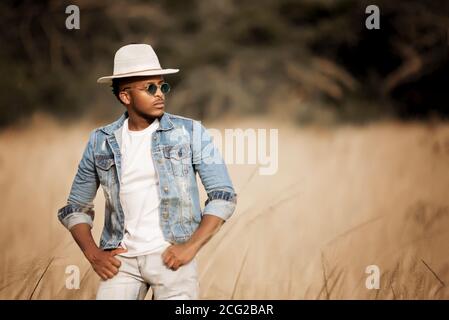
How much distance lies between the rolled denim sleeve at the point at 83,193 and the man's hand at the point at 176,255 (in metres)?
0.39

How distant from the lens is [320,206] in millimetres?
5770

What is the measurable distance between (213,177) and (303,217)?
258 cm

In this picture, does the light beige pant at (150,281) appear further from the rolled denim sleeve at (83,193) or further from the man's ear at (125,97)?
the man's ear at (125,97)

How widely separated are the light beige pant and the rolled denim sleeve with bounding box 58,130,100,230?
10.3 inches

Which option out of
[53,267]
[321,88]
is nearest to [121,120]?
[53,267]

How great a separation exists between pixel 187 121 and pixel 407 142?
352cm

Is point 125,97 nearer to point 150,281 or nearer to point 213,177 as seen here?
point 213,177

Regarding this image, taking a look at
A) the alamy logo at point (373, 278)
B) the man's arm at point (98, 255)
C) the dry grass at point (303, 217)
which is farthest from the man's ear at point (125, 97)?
the alamy logo at point (373, 278)

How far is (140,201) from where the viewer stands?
307cm

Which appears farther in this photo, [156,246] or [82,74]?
[82,74]

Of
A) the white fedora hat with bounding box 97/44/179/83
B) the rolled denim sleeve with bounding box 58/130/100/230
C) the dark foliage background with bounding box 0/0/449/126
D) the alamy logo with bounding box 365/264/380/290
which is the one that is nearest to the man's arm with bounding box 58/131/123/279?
the rolled denim sleeve with bounding box 58/130/100/230

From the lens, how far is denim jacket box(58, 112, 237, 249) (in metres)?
3.05

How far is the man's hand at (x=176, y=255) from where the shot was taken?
9.81 ft
